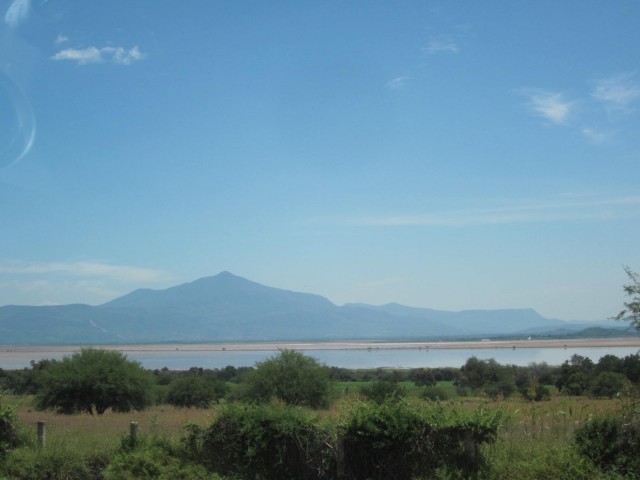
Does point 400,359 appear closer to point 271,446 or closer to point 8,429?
point 8,429

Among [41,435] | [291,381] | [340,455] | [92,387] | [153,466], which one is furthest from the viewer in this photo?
[92,387]

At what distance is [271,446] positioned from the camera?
1473 centimetres

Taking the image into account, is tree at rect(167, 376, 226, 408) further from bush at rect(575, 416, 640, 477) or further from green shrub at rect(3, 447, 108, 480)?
bush at rect(575, 416, 640, 477)

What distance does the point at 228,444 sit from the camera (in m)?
15.0

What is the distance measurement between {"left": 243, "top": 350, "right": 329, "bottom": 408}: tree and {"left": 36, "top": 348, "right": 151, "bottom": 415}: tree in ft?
24.3

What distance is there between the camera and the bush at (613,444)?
13.9 m

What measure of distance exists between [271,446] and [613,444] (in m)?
6.75

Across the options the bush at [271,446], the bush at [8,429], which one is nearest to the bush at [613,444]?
the bush at [271,446]

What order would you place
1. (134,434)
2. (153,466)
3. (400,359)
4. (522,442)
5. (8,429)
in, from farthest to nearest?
(400,359)
(8,429)
(134,434)
(153,466)
(522,442)

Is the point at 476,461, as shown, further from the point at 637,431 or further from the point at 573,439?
the point at 637,431

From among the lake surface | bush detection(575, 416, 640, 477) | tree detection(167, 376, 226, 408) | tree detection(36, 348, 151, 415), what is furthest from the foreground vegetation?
the lake surface

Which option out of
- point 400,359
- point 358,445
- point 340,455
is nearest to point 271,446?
point 340,455

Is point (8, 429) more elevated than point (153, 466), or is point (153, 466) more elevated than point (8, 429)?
point (8, 429)

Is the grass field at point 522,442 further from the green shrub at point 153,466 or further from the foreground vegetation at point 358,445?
the green shrub at point 153,466
